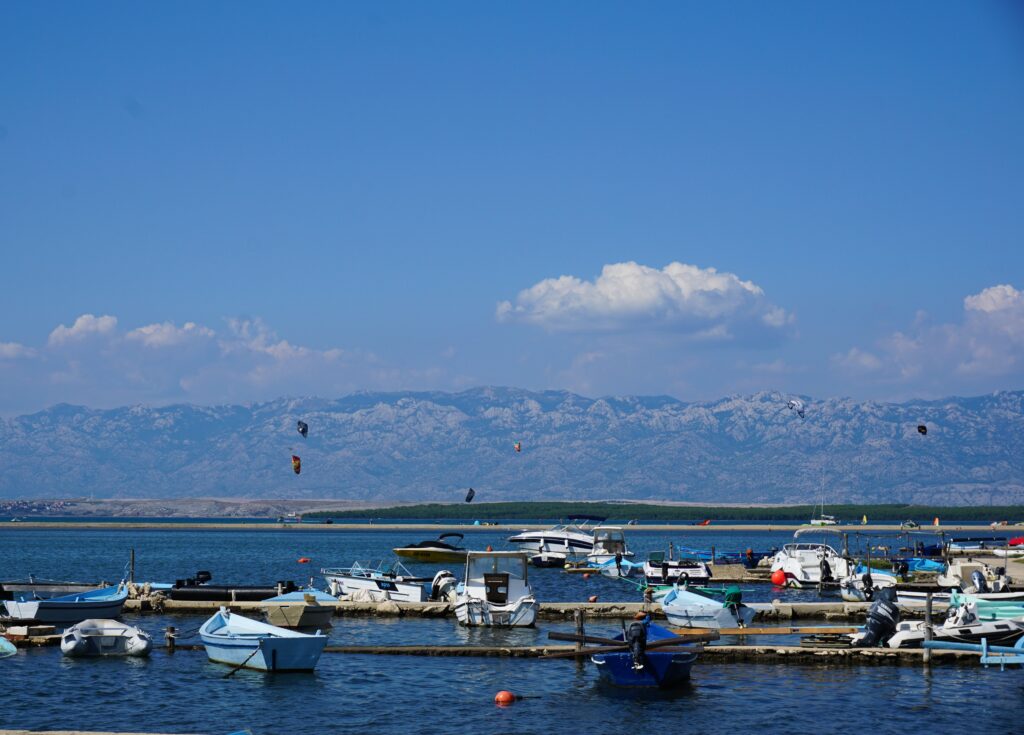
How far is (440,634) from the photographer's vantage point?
4472 centimetres

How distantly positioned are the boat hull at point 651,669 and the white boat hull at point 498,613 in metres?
11.2

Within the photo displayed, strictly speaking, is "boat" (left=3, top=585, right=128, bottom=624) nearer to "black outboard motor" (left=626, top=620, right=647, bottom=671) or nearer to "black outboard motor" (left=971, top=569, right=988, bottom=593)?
"black outboard motor" (left=626, top=620, right=647, bottom=671)

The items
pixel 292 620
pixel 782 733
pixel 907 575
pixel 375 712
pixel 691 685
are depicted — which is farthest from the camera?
pixel 907 575

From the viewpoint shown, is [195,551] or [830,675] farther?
[195,551]

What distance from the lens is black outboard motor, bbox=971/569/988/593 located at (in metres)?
53.0

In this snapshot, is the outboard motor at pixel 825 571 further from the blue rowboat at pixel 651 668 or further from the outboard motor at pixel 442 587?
the blue rowboat at pixel 651 668

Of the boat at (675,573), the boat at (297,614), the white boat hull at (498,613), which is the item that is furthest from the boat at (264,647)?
the boat at (675,573)

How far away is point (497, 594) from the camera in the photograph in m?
46.0

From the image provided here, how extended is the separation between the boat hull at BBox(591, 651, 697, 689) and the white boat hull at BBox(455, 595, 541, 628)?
11225 millimetres

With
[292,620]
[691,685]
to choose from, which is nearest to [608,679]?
[691,685]

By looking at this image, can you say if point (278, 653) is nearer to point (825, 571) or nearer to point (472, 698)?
point (472, 698)

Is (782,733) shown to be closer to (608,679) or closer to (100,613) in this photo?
(608,679)

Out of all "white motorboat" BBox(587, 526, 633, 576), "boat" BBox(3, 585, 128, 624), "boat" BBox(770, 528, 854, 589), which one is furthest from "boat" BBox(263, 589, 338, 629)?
"white motorboat" BBox(587, 526, 633, 576)

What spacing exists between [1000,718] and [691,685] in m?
7.72
